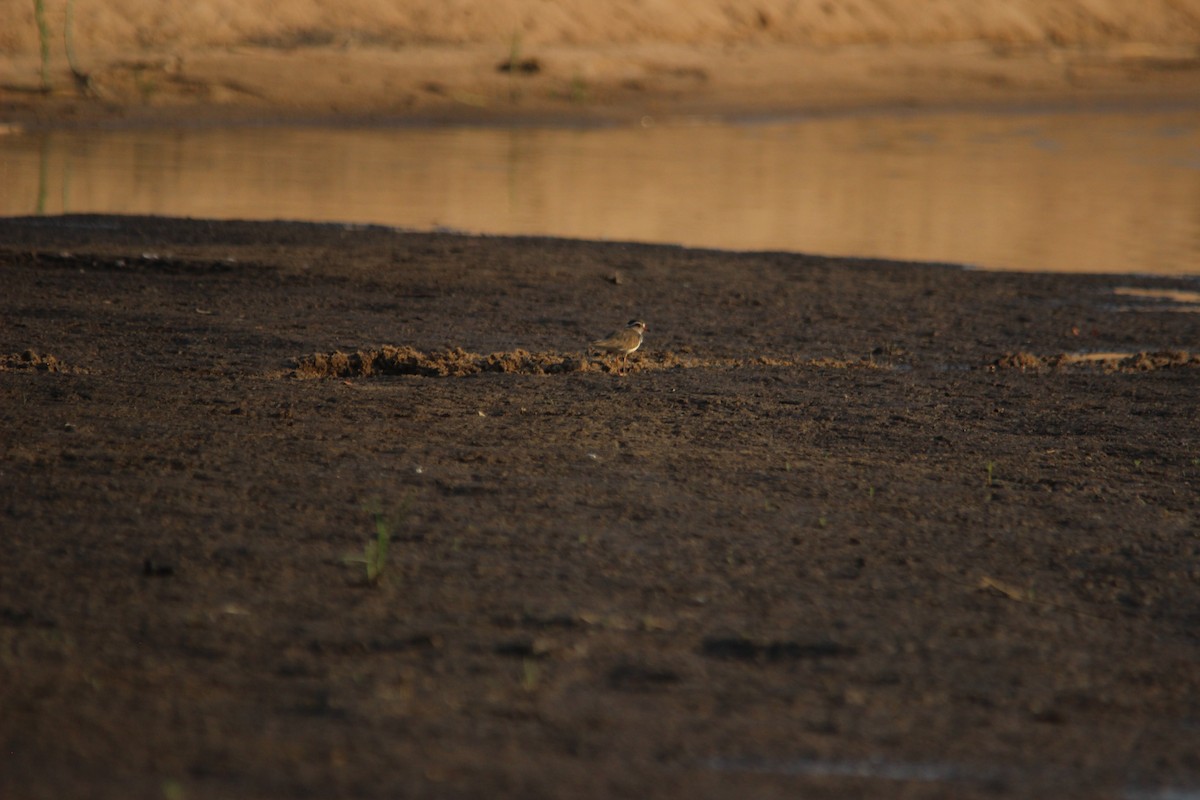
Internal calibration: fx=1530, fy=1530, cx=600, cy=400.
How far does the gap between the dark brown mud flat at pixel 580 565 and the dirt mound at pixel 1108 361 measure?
1.7 inches

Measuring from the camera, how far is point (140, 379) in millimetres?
7359

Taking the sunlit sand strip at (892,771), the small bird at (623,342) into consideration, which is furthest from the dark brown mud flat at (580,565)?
the small bird at (623,342)

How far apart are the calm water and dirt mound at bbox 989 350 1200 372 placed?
4.36m

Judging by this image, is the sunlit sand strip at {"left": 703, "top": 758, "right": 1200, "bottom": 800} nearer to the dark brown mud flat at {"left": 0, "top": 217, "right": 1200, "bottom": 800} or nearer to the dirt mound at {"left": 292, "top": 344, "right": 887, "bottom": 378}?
the dark brown mud flat at {"left": 0, "top": 217, "right": 1200, "bottom": 800}

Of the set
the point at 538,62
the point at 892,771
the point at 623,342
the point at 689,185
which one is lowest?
the point at 892,771

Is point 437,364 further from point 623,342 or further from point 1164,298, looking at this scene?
point 1164,298

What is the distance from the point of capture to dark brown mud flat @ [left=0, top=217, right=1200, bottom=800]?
11.5ft

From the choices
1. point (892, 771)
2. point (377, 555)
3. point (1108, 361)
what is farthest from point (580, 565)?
point (1108, 361)

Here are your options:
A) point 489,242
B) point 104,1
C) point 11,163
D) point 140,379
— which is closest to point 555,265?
point 489,242

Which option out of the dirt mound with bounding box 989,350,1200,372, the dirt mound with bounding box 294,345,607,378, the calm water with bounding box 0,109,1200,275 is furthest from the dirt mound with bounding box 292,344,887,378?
the calm water with bounding box 0,109,1200,275

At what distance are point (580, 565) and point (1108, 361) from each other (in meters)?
5.34

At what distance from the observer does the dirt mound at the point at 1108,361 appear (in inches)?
346

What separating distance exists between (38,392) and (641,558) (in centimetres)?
338

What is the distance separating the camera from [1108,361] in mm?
9055
